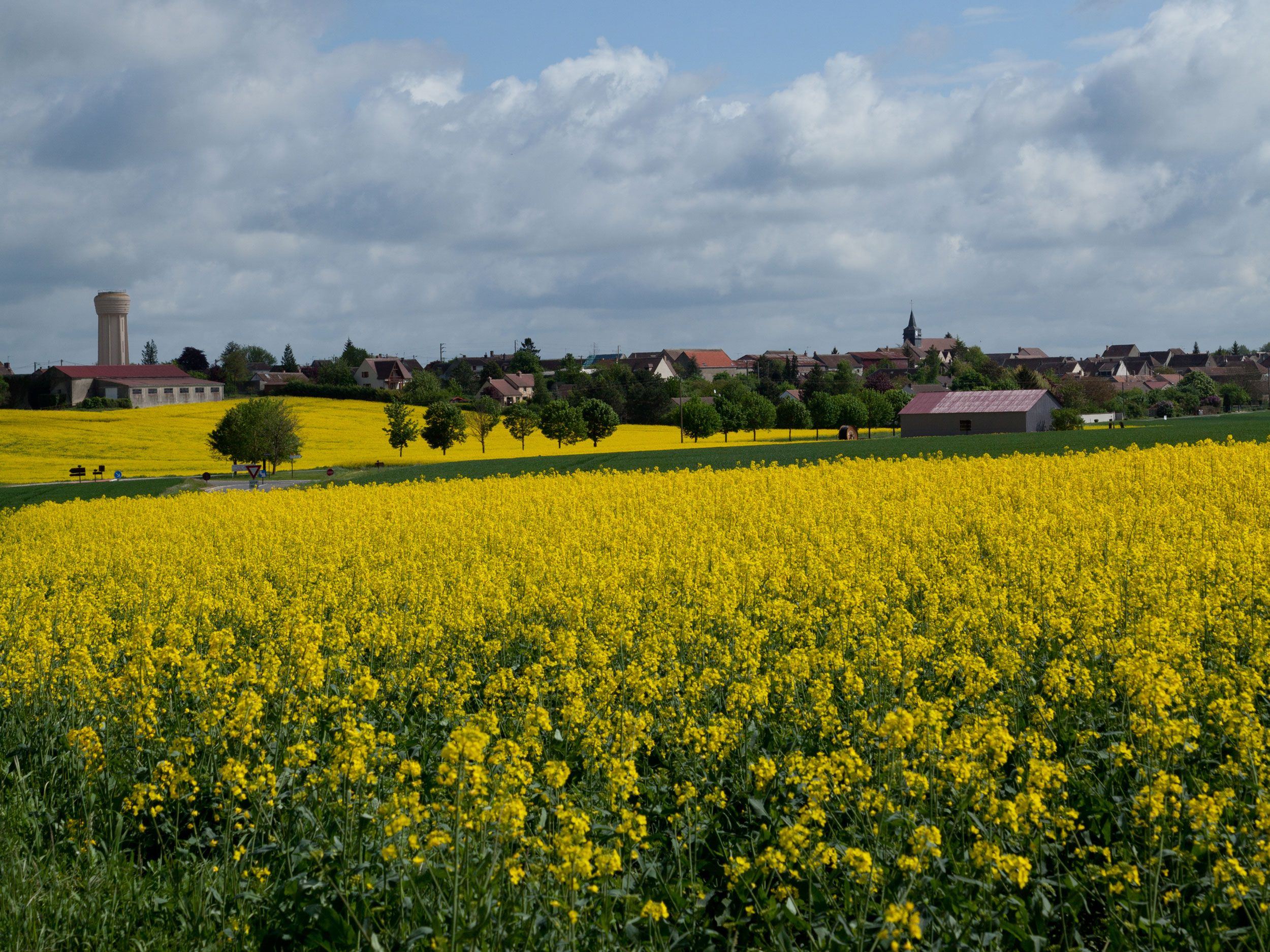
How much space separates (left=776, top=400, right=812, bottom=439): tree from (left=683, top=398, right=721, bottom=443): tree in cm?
1270

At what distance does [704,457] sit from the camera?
171ft

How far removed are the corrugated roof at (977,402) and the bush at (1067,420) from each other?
6.85 ft

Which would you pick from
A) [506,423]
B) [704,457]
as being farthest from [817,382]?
[704,457]

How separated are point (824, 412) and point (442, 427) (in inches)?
1753

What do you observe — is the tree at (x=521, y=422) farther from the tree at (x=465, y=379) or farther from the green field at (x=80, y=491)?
the tree at (x=465, y=379)

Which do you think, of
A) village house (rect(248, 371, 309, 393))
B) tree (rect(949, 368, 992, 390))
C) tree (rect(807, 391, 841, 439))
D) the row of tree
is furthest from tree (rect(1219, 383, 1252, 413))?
village house (rect(248, 371, 309, 393))

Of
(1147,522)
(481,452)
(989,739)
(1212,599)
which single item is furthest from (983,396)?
(989,739)

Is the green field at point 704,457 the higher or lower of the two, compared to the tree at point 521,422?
lower

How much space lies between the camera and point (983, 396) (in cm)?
8669

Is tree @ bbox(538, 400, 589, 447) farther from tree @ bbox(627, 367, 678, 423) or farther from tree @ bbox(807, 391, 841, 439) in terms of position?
tree @ bbox(807, 391, 841, 439)

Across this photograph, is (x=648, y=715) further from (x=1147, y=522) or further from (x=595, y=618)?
(x=1147, y=522)

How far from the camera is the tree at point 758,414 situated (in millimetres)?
104500

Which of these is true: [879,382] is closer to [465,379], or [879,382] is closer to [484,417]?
[465,379]

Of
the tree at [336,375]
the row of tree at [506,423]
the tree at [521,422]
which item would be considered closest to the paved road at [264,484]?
the row of tree at [506,423]
